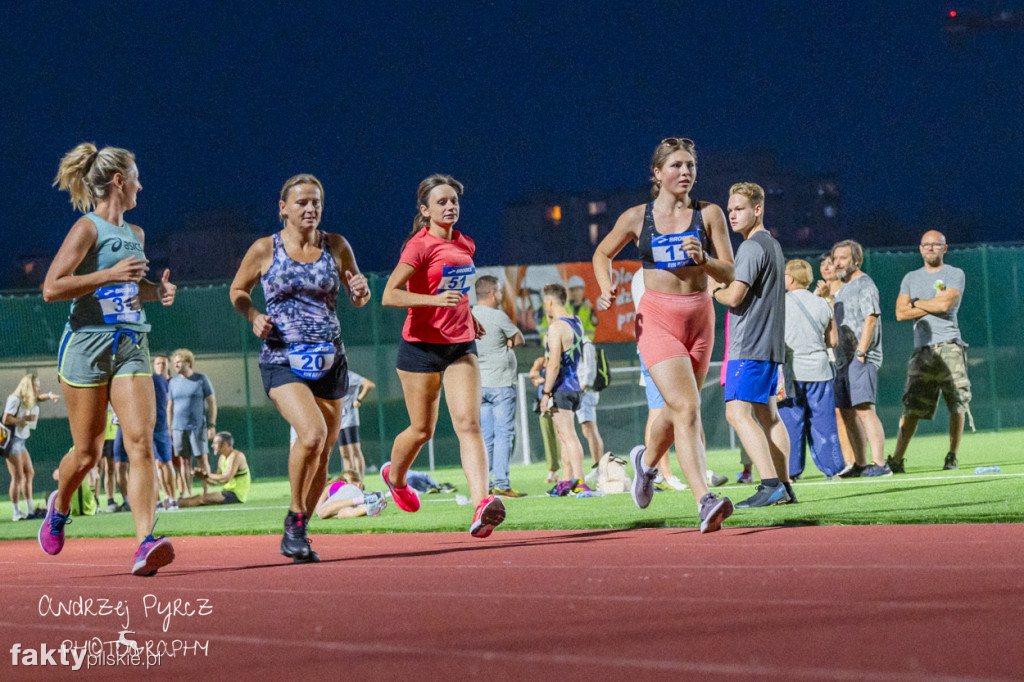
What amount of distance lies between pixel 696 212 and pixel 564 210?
6741 cm

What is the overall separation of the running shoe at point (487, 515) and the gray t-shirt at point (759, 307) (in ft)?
7.18

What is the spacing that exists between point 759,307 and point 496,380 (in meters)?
4.14

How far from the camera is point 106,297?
6.82 meters

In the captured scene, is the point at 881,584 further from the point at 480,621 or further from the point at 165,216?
the point at 165,216

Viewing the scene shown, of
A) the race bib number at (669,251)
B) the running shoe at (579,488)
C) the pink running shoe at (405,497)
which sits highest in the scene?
the race bib number at (669,251)

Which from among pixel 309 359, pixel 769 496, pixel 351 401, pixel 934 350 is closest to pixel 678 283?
pixel 769 496

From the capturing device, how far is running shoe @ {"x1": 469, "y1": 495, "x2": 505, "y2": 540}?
7.40 metres

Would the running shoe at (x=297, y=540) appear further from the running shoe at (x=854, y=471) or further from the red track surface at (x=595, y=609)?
the running shoe at (x=854, y=471)

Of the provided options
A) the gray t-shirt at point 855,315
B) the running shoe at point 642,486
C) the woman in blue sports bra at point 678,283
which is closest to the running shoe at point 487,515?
the woman in blue sports bra at point 678,283

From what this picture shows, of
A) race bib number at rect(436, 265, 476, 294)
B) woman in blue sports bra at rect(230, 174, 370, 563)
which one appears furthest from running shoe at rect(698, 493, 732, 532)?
woman in blue sports bra at rect(230, 174, 370, 563)

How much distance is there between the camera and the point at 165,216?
170 feet

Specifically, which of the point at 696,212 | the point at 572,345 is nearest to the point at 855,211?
the point at 572,345

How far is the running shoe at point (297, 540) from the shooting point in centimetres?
713

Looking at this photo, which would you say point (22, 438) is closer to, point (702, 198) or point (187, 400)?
point (187, 400)
